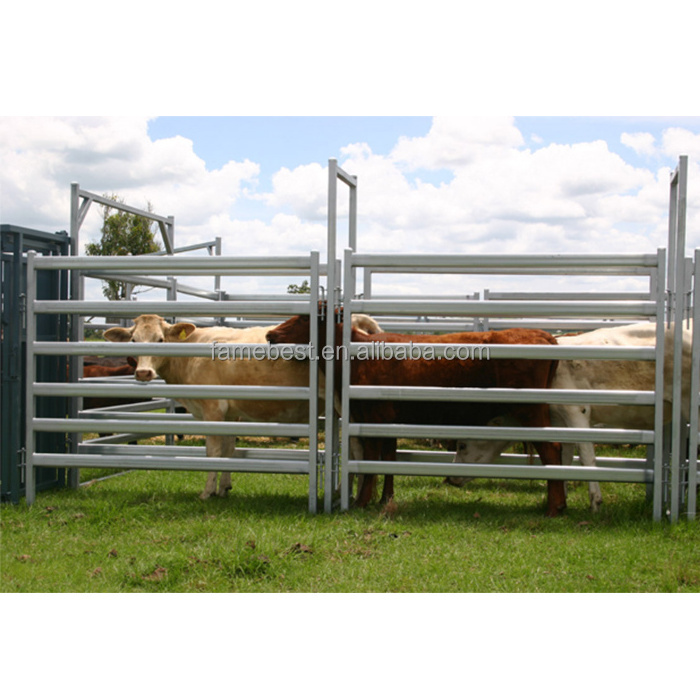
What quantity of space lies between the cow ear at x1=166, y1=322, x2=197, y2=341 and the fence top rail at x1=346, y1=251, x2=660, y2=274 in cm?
219

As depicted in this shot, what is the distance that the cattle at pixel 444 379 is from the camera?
6723mm

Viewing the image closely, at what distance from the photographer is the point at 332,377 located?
656cm

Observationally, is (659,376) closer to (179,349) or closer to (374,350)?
(374,350)

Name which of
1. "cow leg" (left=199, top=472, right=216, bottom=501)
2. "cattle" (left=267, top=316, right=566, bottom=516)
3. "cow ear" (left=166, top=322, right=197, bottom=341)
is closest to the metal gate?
"cow ear" (left=166, top=322, right=197, bottom=341)

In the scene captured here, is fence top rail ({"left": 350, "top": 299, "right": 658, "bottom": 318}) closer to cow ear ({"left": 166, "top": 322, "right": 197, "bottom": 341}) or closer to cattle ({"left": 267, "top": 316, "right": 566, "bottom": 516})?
cattle ({"left": 267, "top": 316, "right": 566, "bottom": 516})

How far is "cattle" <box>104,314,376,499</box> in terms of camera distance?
7496mm

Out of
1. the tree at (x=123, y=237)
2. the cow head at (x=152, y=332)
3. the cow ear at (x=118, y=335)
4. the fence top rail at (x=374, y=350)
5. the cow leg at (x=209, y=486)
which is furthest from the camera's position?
the tree at (x=123, y=237)

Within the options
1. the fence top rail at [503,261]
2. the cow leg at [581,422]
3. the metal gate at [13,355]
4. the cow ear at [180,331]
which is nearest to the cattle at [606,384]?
the cow leg at [581,422]

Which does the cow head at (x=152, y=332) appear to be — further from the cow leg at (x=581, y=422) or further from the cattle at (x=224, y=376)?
the cow leg at (x=581, y=422)

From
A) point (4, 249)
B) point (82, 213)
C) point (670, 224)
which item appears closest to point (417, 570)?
point (670, 224)

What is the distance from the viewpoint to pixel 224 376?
780cm

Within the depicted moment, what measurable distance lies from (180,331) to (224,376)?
70cm

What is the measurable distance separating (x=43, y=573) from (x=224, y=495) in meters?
2.64

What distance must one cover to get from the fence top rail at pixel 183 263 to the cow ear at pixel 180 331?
0.83 metres
